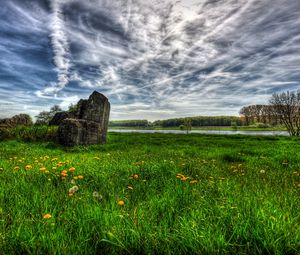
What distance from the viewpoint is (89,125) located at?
553 inches

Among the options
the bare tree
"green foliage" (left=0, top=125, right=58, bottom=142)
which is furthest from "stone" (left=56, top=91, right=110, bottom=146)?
the bare tree

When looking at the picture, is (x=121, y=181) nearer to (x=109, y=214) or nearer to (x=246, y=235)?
(x=109, y=214)

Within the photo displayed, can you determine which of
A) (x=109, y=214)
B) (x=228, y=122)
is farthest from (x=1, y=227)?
A: (x=228, y=122)

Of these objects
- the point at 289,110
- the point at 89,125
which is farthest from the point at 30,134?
the point at 289,110

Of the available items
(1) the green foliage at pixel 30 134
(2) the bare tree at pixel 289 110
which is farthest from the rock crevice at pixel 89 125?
(2) the bare tree at pixel 289 110

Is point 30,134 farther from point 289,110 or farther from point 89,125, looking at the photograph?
point 289,110

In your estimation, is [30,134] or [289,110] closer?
[30,134]

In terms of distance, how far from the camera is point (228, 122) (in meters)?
198

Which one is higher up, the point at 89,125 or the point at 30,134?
the point at 89,125

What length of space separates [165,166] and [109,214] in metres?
3.27

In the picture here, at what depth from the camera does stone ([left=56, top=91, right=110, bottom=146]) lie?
41.8ft

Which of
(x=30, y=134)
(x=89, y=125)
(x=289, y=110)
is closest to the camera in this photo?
(x=89, y=125)

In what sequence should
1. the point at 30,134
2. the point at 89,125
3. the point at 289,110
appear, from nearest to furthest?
the point at 89,125 < the point at 30,134 < the point at 289,110

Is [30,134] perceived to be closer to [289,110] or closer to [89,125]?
[89,125]
